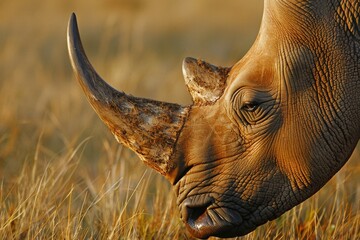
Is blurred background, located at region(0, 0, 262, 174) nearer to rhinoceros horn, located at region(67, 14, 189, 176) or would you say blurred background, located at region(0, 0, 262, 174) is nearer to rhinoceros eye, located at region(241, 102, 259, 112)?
rhinoceros horn, located at region(67, 14, 189, 176)

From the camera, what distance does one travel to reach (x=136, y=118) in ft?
13.3

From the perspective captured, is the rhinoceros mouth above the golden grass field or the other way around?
above

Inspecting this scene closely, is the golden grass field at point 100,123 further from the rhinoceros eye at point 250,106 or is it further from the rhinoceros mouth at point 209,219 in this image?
the rhinoceros eye at point 250,106

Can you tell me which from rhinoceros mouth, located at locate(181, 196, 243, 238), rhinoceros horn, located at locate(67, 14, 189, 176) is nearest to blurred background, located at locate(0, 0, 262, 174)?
rhinoceros horn, located at locate(67, 14, 189, 176)

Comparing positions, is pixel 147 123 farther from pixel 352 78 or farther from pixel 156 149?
pixel 352 78

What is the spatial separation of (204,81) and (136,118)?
338mm

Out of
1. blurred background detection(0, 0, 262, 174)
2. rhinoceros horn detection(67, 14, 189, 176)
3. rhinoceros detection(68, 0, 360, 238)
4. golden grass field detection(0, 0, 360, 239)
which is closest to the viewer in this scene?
rhinoceros detection(68, 0, 360, 238)

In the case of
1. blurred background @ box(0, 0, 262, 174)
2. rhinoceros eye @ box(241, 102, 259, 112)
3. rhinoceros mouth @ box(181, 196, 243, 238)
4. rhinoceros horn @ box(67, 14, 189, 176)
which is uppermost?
rhinoceros eye @ box(241, 102, 259, 112)

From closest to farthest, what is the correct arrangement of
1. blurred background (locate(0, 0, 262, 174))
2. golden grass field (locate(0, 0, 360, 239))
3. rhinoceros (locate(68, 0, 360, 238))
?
rhinoceros (locate(68, 0, 360, 238)), golden grass field (locate(0, 0, 360, 239)), blurred background (locate(0, 0, 262, 174))

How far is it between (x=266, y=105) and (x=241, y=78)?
16 centimetres

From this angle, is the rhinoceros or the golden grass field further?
the golden grass field

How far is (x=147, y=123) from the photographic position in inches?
160

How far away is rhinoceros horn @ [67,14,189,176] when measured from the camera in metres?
4.04

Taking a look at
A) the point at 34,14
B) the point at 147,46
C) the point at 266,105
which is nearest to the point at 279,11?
the point at 266,105
